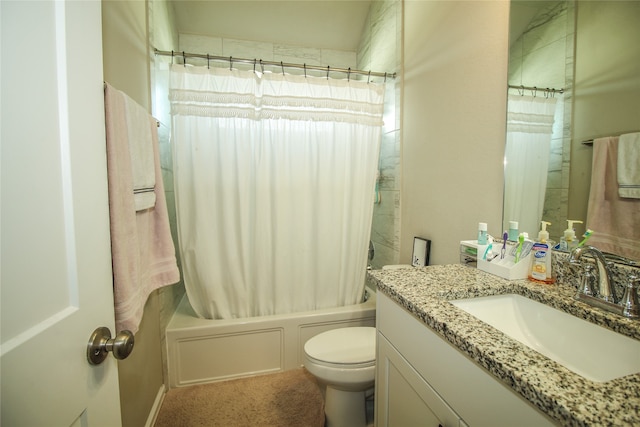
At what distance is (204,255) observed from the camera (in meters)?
1.77

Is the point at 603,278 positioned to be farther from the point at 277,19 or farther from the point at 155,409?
the point at 277,19

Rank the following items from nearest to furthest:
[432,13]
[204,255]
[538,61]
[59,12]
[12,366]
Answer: [12,366] → [59,12] → [538,61] → [432,13] → [204,255]

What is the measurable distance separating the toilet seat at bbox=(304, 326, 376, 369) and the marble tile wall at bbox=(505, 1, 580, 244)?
987 millimetres

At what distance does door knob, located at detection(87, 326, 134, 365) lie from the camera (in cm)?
54

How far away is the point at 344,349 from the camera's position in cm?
144

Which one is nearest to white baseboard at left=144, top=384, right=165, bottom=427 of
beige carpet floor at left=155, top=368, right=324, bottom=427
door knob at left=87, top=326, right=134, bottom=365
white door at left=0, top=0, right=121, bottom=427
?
beige carpet floor at left=155, top=368, right=324, bottom=427

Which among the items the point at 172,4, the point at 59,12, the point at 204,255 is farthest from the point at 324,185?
the point at 172,4

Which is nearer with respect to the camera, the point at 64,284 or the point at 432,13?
the point at 64,284

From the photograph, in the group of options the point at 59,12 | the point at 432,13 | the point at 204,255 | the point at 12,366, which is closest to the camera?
the point at 12,366

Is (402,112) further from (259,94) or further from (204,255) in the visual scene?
(204,255)

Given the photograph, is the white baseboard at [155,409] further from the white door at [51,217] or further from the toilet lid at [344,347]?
the white door at [51,217]

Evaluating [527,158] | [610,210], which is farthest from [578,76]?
[610,210]

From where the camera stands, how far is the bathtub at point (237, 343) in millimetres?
1691

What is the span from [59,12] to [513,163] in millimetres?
1466
